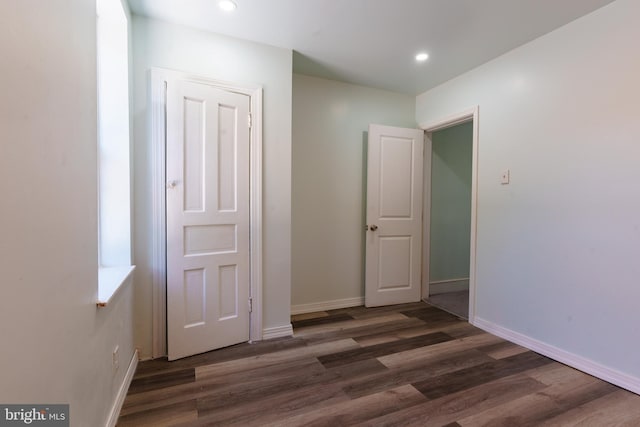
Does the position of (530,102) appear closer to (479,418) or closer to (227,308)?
(479,418)

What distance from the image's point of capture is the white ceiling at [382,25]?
1924 mm

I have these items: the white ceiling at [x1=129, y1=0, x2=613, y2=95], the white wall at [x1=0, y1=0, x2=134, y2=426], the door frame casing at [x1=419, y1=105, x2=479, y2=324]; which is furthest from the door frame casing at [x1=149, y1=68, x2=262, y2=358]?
the door frame casing at [x1=419, y1=105, x2=479, y2=324]

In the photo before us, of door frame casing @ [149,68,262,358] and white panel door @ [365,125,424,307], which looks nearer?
door frame casing @ [149,68,262,358]

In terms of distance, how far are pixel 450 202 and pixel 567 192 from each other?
179 centimetres

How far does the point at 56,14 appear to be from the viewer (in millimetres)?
939

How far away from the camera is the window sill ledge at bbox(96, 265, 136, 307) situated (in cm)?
137

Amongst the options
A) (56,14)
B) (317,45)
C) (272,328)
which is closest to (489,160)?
(317,45)

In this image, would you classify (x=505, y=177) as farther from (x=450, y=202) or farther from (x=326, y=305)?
(x=326, y=305)

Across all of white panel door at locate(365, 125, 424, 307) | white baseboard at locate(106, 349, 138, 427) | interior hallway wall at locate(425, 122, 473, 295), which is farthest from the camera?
interior hallway wall at locate(425, 122, 473, 295)

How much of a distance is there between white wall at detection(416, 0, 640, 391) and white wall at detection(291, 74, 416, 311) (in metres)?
1.22

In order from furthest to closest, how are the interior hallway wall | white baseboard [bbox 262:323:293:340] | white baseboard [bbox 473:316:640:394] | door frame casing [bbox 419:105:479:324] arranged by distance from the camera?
the interior hallway wall → door frame casing [bbox 419:105:479:324] → white baseboard [bbox 262:323:293:340] → white baseboard [bbox 473:316:640:394]

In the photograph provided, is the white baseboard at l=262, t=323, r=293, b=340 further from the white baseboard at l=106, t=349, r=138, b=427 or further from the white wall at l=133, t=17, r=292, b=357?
the white baseboard at l=106, t=349, r=138, b=427

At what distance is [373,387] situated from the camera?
5.99 feet

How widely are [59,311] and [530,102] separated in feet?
10.6
